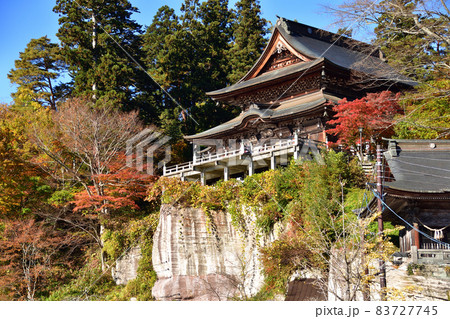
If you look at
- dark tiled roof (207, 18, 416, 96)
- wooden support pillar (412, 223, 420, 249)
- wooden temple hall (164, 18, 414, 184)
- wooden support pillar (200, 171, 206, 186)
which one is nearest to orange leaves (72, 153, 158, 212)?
wooden temple hall (164, 18, 414, 184)

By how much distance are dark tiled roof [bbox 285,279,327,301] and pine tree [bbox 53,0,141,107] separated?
60.7 feet

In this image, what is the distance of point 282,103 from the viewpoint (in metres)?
29.3

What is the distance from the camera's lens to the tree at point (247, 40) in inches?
1558

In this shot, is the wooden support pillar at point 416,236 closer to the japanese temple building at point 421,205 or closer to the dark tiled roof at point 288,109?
the japanese temple building at point 421,205

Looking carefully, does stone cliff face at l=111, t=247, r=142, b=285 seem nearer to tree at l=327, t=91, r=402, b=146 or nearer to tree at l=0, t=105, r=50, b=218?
tree at l=0, t=105, r=50, b=218

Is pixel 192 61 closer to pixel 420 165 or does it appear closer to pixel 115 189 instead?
pixel 115 189

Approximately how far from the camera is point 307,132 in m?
26.1

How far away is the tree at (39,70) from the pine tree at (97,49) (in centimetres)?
718

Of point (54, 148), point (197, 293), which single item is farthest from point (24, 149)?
point (197, 293)

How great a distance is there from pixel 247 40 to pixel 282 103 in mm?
13522

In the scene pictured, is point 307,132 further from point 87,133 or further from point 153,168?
point 87,133

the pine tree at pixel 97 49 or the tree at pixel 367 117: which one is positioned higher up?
the pine tree at pixel 97 49

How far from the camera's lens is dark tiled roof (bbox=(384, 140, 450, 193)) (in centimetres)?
1355

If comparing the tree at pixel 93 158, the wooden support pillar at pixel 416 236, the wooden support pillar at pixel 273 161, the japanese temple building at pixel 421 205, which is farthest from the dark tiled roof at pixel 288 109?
the wooden support pillar at pixel 416 236
